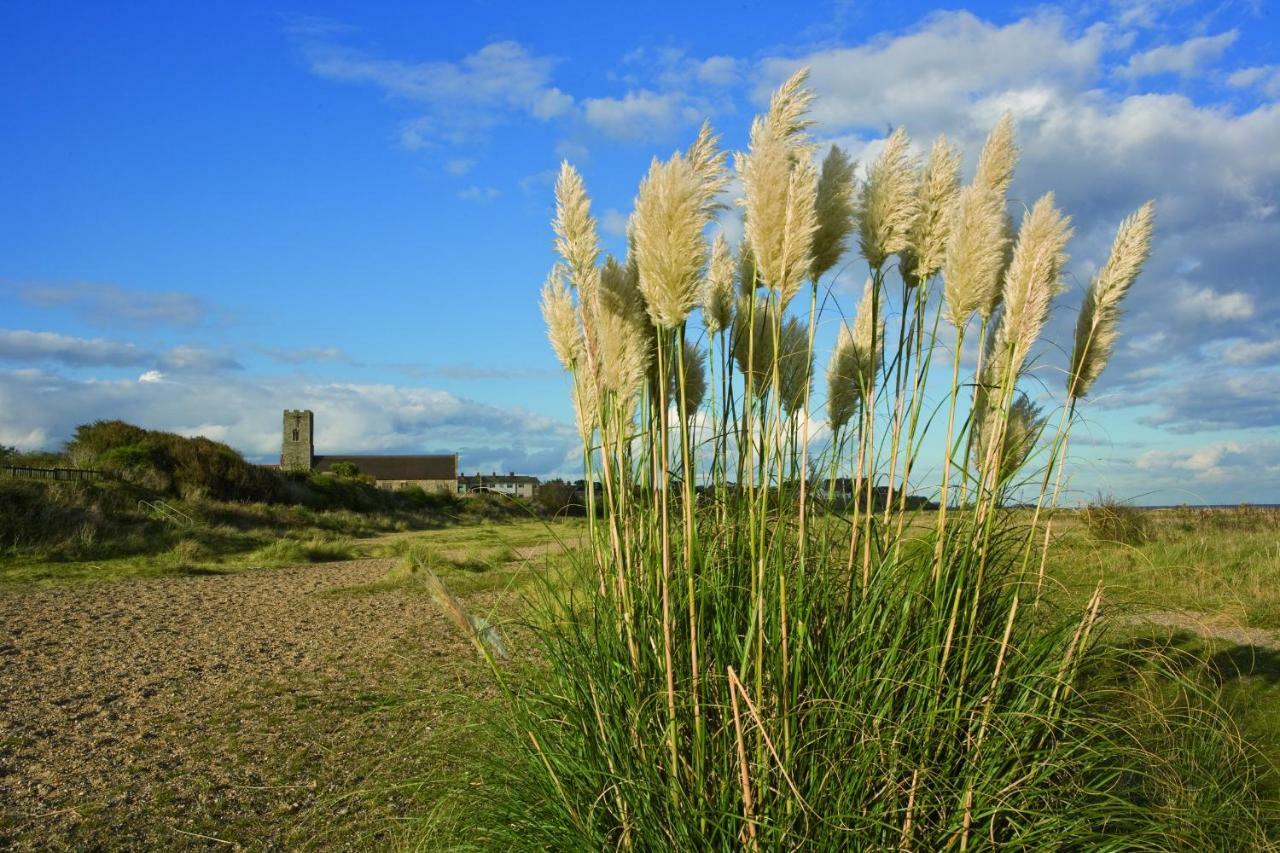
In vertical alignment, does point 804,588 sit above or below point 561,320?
below

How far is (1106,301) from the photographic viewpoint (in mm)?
2941

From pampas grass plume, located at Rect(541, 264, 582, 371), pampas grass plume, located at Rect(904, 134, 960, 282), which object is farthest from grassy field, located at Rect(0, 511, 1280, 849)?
pampas grass plume, located at Rect(904, 134, 960, 282)

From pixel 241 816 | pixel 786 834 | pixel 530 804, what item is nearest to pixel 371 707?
pixel 241 816

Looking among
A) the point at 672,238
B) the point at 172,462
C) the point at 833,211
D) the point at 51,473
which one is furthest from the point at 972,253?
the point at 172,462

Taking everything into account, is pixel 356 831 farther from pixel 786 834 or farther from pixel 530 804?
pixel 786 834

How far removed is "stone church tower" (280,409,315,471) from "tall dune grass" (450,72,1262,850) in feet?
128

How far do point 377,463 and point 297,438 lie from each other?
797 centimetres

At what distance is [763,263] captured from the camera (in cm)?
224

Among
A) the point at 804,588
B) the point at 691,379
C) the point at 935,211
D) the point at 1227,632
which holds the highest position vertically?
the point at 935,211

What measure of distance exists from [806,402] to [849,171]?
0.65 meters

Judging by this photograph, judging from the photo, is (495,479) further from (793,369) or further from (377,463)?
(793,369)

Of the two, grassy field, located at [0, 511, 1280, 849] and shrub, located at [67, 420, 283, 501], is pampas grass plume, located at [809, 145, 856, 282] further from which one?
shrub, located at [67, 420, 283, 501]

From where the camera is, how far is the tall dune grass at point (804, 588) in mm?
2268

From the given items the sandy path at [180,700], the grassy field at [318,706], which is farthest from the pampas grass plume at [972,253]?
the sandy path at [180,700]
